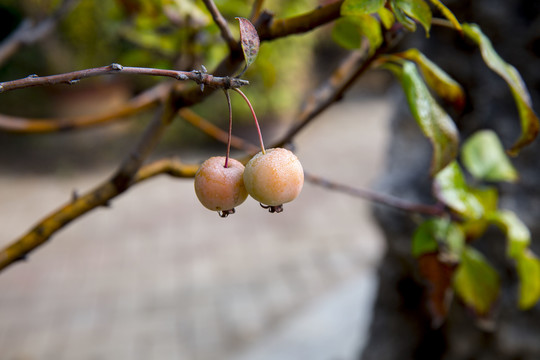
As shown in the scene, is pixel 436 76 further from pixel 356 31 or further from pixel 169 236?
pixel 169 236

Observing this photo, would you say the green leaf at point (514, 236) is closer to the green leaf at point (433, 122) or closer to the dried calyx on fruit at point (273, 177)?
the green leaf at point (433, 122)

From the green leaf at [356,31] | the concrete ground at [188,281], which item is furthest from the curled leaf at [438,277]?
the concrete ground at [188,281]

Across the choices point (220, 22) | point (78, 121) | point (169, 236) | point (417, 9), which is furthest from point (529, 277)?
point (169, 236)

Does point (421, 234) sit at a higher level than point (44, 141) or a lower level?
higher

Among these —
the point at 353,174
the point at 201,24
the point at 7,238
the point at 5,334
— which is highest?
the point at 201,24

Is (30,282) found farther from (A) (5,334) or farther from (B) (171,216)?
(B) (171,216)

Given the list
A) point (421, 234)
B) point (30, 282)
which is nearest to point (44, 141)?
point (30, 282)

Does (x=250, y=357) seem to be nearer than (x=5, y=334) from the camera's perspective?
Yes

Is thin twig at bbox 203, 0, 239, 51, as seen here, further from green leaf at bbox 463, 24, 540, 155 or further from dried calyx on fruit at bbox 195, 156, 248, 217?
green leaf at bbox 463, 24, 540, 155
